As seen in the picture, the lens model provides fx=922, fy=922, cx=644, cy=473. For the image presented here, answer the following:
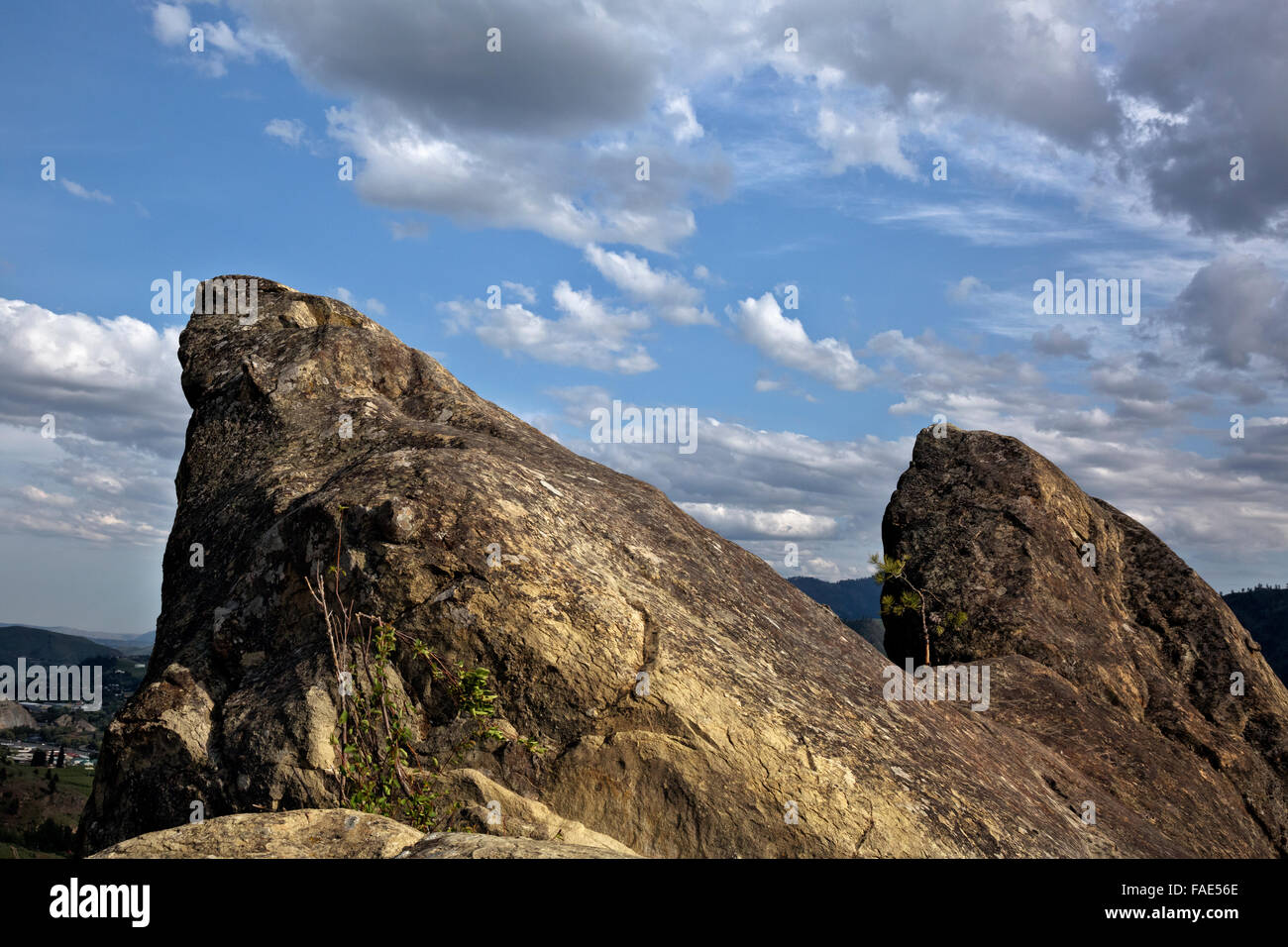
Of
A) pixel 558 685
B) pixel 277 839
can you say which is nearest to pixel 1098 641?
pixel 558 685

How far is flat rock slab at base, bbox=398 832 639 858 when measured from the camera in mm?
6273

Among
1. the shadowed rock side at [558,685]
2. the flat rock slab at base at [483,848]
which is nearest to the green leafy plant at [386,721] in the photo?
the shadowed rock side at [558,685]

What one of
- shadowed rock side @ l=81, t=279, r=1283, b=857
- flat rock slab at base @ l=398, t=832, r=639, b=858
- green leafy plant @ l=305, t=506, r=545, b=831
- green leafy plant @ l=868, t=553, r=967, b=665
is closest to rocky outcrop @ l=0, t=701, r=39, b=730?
green leafy plant @ l=868, t=553, r=967, b=665

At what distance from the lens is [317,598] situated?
10.4 m

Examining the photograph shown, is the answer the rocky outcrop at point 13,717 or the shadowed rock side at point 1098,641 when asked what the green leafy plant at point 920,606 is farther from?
the rocky outcrop at point 13,717

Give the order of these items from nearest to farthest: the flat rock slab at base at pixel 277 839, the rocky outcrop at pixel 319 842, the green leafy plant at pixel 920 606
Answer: the rocky outcrop at pixel 319 842
the flat rock slab at base at pixel 277 839
the green leafy plant at pixel 920 606

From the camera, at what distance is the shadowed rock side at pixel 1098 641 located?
17.5 m

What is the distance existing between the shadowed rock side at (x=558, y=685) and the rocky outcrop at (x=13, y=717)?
204379mm

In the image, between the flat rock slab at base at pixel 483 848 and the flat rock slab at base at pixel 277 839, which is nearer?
the flat rock slab at base at pixel 483 848

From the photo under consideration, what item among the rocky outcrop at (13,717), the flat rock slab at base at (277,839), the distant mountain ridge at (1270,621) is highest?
the flat rock slab at base at (277,839)

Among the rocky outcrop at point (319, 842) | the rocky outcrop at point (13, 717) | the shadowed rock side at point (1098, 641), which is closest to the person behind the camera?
the rocky outcrop at point (319, 842)

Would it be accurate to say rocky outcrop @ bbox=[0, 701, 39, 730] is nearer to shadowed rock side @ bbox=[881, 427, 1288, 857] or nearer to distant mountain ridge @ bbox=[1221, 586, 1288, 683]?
shadowed rock side @ bbox=[881, 427, 1288, 857]

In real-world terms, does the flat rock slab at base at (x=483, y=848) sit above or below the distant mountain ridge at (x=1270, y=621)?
above

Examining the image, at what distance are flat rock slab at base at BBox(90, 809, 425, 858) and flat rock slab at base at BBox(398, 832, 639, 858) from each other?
216mm
